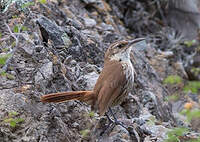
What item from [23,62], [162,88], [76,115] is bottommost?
[162,88]

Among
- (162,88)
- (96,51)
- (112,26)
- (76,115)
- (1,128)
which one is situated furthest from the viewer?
(112,26)

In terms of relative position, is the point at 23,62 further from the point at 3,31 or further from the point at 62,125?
the point at 62,125

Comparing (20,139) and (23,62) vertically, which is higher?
(23,62)

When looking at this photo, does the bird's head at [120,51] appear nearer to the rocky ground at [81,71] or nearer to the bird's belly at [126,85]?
the bird's belly at [126,85]

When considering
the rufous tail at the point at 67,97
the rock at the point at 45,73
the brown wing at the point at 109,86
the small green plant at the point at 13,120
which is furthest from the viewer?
the rock at the point at 45,73

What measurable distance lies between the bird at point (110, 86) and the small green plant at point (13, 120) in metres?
0.31

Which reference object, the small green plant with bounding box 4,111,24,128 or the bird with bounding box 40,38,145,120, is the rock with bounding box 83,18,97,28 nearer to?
the bird with bounding box 40,38,145,120

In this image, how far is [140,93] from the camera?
6383mm

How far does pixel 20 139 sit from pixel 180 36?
6010 mm

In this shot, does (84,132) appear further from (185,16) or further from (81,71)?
(185,16)

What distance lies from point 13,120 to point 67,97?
0.62 meters

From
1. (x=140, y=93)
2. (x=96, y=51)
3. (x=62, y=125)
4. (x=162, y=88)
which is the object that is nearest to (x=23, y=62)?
(x=62, y=125)

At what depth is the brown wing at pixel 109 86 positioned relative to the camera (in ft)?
14.7

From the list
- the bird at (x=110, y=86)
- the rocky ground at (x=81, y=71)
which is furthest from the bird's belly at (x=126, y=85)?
the rocky ground at (x=81, y=71)
